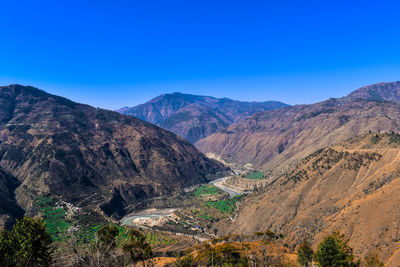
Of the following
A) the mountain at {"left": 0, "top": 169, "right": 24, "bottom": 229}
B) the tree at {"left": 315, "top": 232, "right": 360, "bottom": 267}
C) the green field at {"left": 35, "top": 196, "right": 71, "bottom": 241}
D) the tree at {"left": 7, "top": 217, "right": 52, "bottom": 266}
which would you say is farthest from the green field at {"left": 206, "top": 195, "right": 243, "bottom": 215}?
the tree at {"left": 7, "top": 217, "right": 52, "bottom": 266}

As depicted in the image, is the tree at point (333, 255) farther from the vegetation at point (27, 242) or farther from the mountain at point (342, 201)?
the vegetation at point (27, 242)

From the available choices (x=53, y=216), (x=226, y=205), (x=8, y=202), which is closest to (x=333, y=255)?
(x=226, y=205)

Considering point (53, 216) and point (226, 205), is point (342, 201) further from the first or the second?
point (53, 216)

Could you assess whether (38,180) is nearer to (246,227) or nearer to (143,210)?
(143,210)

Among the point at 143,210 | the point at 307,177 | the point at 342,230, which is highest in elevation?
the point at 307,177

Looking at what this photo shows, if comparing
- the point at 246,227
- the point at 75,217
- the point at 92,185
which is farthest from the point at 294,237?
the point at 92,185

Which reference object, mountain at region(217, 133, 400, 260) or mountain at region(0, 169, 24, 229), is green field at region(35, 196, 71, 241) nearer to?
mountain at region(0, 169, 24, 229)
